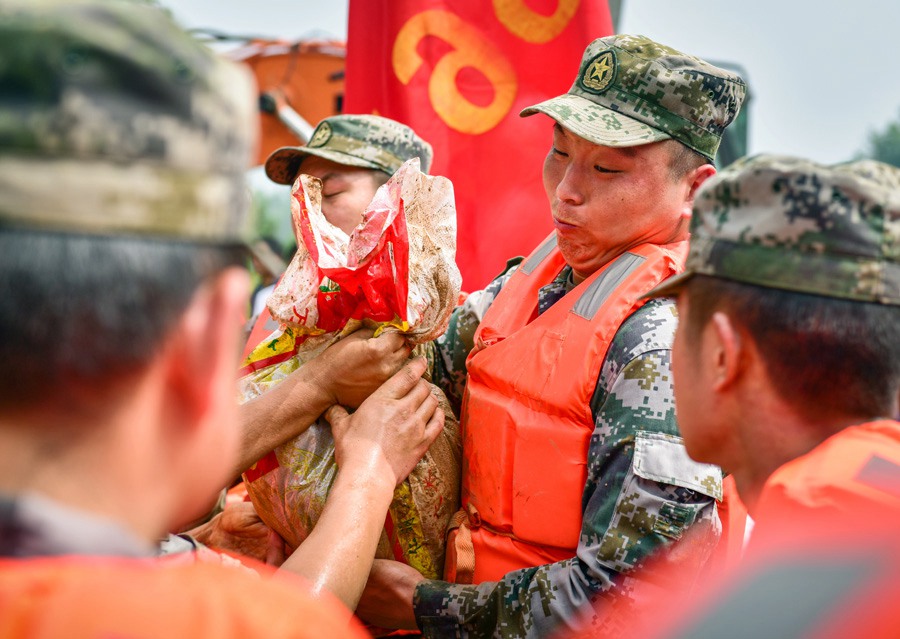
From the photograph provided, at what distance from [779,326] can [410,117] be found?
3.66m

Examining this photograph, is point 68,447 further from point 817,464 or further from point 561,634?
point 561,634

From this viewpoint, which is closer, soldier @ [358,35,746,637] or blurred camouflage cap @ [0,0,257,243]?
blurred camouflage cap @ [0,0,257,243]

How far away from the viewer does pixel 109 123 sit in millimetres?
1017

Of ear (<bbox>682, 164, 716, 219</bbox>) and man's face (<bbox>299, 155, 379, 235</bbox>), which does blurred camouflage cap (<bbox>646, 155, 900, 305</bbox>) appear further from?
man's face (<bbox>299, 155, 379, 235</bbox>)

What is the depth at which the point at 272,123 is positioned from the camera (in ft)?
30.1

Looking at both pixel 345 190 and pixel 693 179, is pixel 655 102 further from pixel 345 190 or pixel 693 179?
pixel 345 190

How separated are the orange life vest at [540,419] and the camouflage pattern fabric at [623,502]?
5cm

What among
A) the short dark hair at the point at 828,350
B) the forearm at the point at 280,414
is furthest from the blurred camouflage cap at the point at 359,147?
the short dark hair at the point at 828,350

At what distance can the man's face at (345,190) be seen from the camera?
12.4 ft

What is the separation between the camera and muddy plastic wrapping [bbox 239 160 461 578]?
2.60 meters

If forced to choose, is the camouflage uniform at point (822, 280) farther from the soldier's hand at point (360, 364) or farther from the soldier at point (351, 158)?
the soldier at point (351, 158)

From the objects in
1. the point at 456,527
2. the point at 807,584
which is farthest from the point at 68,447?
the point at 456,527

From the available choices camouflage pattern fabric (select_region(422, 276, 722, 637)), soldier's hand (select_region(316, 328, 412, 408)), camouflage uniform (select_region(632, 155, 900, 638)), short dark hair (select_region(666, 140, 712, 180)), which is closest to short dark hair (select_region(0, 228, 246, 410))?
camouflage uniform (select_region(632, 155, 900, 638))

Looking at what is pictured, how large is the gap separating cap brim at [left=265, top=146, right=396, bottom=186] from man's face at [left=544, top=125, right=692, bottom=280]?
1.28 m
